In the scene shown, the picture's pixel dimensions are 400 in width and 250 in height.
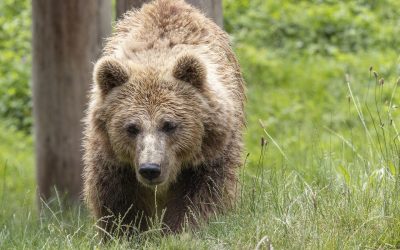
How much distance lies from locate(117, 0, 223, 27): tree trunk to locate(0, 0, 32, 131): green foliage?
758 cm

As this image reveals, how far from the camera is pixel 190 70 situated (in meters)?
Answer: 6.22

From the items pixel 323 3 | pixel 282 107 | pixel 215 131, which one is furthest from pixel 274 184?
pixel 323 3

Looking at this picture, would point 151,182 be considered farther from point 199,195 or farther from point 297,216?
point 297,216

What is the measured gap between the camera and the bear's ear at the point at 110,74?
20.4ft

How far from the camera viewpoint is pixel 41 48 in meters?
9.69

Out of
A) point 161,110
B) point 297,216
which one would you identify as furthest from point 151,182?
point 297,216

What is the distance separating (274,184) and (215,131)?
1.66 ft

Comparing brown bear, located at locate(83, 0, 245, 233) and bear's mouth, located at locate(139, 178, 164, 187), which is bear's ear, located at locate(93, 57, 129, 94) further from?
bear's mouth, located at locate(139, 178, 164, 187)

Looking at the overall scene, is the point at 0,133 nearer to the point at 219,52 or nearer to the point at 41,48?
the point at 41,48

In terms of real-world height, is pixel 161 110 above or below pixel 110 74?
below

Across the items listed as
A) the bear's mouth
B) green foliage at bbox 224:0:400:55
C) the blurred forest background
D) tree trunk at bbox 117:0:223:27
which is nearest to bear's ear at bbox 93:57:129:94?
the bear's mouth

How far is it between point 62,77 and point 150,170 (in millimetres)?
4109

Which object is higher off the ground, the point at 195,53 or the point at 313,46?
the point at 195,53

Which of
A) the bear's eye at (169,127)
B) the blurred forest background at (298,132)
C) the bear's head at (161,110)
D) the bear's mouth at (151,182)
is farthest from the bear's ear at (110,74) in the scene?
the blurred forest background at (298,132)
